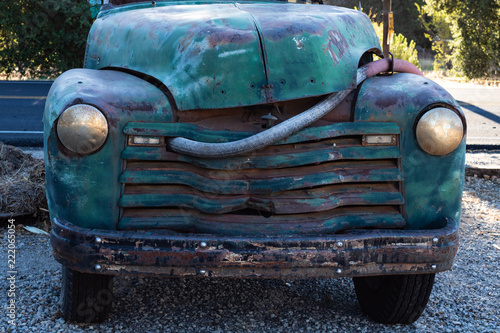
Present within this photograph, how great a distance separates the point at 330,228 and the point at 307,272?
0.85 ft

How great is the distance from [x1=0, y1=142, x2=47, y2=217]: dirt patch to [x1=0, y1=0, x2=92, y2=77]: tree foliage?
8.90 meters

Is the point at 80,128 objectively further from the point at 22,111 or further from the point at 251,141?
the point at 22,111

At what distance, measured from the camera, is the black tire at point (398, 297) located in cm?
285

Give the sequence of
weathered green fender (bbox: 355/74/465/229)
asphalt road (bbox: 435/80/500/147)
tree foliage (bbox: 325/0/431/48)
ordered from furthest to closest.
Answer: tree foliage (bbox: 325/0/431/48)
asphalt road (bbox: 435/80/500/147)
weathered green fender (bbox: 355/74/465/229)

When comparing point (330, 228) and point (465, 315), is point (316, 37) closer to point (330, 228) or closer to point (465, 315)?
point (330, 228)

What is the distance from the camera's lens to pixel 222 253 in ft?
7.88

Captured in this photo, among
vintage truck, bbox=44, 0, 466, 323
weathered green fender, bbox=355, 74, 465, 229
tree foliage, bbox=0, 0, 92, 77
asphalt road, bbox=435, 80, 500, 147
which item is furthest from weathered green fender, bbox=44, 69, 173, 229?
tree foliage, bbox=0, 0, 92, 77

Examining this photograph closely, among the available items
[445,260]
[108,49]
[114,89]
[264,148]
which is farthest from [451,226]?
[108,49]

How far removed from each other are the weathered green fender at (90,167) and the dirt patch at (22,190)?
75.6 inches

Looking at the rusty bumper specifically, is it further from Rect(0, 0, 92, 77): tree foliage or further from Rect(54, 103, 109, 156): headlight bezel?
Rect(0, 0, 92, 77): tree foliage

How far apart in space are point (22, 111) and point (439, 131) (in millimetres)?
8821

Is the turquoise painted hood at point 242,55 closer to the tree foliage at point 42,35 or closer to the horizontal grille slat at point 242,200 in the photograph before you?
the horizontal grille slat at point 242,200

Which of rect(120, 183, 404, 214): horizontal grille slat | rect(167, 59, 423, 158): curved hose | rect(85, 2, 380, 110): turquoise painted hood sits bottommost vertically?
rect(120, 183, 404, 214): horizontal grille slat

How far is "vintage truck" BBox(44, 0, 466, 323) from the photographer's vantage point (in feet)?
8.00
